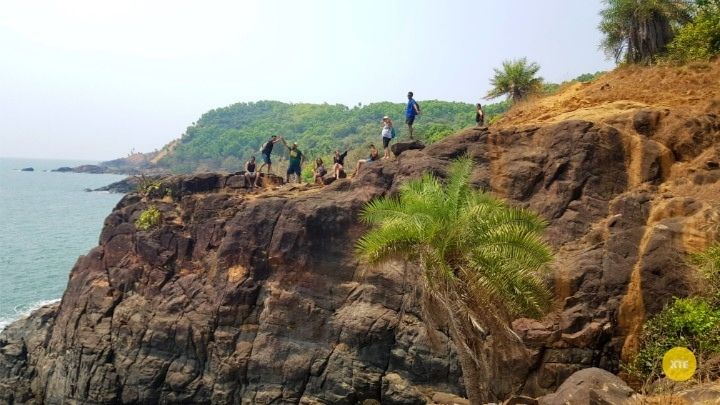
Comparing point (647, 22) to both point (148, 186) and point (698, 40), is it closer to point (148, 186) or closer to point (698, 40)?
point (698, 40)

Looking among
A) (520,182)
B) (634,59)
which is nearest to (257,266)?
(520,182)

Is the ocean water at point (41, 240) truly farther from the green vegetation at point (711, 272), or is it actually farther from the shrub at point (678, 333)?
the green vegetation at point (711, 272)

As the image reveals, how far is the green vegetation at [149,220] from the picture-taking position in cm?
2378

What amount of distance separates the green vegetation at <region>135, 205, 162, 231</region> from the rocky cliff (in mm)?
419

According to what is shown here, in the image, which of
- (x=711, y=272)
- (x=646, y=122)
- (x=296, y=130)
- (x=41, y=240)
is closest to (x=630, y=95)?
(x=646, y=122)

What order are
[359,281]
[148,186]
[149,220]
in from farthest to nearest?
[148,186]
[149,220]
[359,281]

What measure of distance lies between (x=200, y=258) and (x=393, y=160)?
7.95 m

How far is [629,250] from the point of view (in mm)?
15984

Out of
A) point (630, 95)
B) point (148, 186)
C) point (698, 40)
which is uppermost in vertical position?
point (698, 40)

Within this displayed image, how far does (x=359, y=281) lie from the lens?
Result: 19609 millimetres

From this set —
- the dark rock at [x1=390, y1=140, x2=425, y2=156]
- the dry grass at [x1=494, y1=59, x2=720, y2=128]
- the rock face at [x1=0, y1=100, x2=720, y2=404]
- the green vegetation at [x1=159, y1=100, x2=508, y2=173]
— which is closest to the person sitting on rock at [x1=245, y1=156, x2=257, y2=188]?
the rock face at [x1=0, y1=100, x2=720, y2=404]

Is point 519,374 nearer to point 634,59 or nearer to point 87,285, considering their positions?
point 634,59

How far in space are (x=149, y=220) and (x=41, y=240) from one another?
1944 inches

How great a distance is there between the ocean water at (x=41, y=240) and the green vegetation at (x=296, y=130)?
36.1 meters
